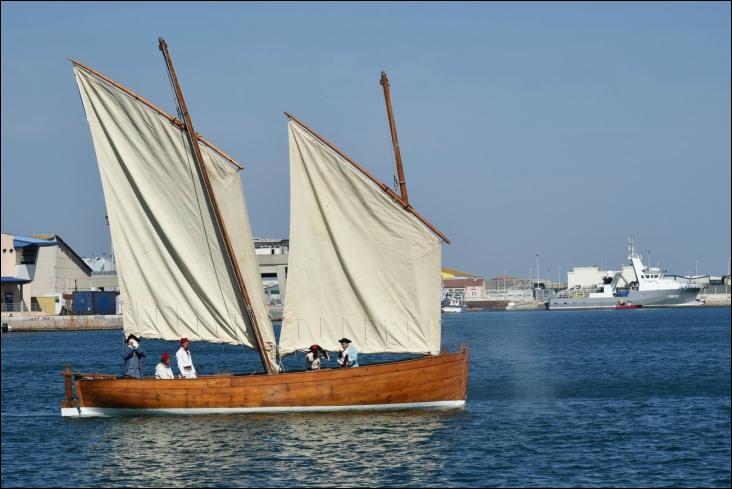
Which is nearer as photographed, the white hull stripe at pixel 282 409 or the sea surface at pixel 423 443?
the sea surface at pixel 423 443

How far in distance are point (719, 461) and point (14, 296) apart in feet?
388

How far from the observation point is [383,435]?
34.5m

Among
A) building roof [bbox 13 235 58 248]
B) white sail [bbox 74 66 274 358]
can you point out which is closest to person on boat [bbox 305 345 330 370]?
white sail [bbox 74 66 274 358]

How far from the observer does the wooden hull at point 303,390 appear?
37.9 metres

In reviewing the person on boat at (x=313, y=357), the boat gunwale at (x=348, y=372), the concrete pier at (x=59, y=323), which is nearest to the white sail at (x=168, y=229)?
the person on boat at (x=313, y=357)

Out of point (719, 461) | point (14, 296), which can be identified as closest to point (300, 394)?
point (719, 461)

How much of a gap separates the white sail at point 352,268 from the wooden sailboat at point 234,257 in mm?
36

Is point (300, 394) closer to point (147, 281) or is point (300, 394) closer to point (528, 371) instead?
point (147, 281)

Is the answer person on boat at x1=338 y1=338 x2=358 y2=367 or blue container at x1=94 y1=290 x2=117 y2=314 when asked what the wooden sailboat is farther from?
blue container at x1=94 y1=290 x2=117 y2=314

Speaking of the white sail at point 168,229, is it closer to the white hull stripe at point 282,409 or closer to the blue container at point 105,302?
the white hull stripe at point 282,409

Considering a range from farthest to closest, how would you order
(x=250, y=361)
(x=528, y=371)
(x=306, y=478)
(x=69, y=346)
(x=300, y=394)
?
(x=69, y=346) < (x=250, y=361) < (x=528, y=371) < (x=300, y=394) < (x=306, y=478)

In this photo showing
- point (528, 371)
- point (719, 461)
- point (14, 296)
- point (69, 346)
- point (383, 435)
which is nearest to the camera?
point (719, 461)

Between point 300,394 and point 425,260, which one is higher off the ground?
point 425,260

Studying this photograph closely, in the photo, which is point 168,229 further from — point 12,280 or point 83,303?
point 83,303
